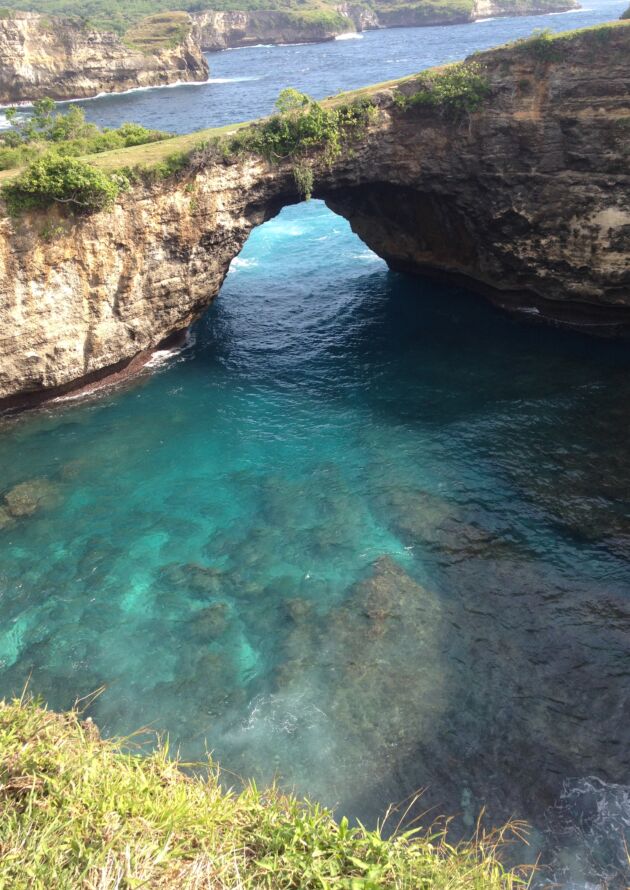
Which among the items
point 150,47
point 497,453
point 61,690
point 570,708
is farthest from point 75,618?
point 150,47

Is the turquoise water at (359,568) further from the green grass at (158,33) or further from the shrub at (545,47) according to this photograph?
the green grass at (158,33)

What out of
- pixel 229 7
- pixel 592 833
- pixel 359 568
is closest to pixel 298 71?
pixel 229 7

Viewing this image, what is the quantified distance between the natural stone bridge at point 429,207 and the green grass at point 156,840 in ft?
76.5

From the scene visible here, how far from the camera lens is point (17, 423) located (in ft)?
102

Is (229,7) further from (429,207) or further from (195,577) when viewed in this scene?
(195,577)

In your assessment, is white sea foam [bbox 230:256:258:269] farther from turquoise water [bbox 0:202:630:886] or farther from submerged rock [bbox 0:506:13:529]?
submerged rock [bbox 0:506:13:529]

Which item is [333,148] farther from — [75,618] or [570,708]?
[570,708]

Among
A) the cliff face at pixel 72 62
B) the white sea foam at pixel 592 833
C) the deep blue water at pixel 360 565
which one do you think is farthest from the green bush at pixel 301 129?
the cliff face at pixel 72 62

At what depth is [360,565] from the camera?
923 inches

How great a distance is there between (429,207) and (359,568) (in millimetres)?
24943

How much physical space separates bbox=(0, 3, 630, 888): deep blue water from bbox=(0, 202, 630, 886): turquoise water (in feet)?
0.30

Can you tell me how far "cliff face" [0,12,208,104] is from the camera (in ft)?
348

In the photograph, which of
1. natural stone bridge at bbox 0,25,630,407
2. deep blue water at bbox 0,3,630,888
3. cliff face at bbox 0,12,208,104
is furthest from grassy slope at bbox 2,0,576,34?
deep blue water at bbox 0,3,630,888

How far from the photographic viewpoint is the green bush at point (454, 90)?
32344 millimetres
